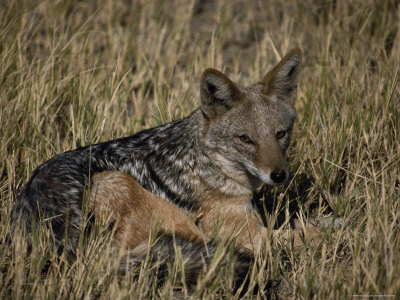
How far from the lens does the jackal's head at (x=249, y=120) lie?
461 centimetres

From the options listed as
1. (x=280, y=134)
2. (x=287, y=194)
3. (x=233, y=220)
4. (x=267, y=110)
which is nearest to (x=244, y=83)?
(x=287, y=194)

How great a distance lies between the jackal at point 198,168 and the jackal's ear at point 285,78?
1 cm

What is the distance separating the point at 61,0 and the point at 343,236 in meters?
7.11

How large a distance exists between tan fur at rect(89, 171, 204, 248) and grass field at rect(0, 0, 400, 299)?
0.25 metres

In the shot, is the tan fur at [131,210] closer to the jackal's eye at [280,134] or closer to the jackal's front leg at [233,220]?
the jackal's front leg at [233,220]

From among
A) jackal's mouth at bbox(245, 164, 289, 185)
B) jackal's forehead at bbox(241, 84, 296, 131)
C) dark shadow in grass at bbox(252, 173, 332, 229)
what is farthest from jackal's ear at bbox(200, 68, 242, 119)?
dark shadow in grass at bbox(252, 173, 332, 229)

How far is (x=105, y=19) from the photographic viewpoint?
375 inches

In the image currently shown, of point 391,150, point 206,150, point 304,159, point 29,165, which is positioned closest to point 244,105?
point 206,150

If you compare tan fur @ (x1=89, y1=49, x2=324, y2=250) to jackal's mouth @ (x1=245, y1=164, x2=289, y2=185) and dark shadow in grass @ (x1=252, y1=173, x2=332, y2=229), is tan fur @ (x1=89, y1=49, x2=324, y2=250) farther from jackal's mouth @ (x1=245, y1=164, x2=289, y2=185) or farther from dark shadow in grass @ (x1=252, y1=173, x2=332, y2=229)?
dark shadow in grass @ (x1=252, y1=173, x2=332, y2=229)

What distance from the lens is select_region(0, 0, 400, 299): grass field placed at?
3709 mm

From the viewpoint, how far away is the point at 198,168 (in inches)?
195

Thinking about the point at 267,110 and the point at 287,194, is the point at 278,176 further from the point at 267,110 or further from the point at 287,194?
the point at 287,194

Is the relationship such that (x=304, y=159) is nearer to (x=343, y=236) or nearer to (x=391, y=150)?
(x=391, y=150)

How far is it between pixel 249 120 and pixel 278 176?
27.0 inches
